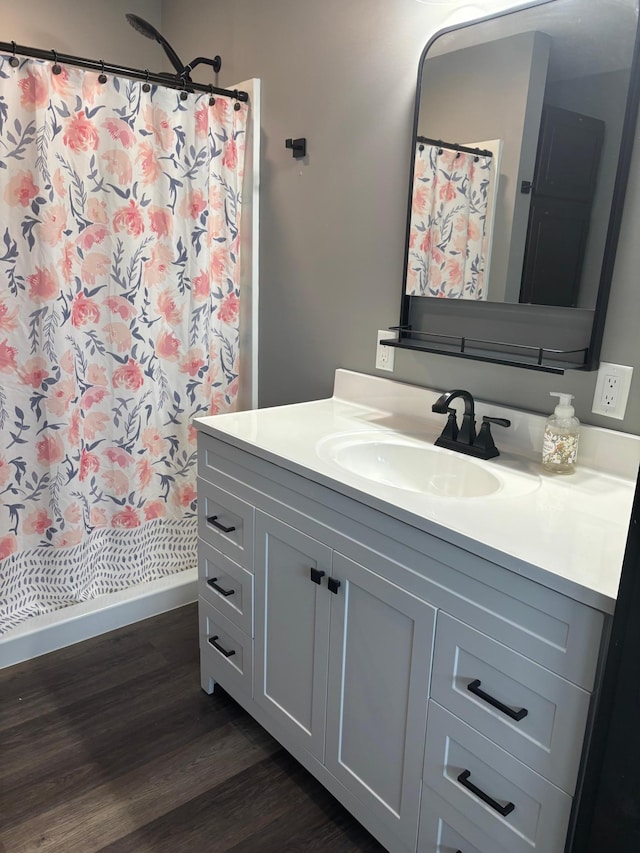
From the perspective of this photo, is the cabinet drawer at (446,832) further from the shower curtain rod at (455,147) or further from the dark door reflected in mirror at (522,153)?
the shower curtain rod at (455,147)

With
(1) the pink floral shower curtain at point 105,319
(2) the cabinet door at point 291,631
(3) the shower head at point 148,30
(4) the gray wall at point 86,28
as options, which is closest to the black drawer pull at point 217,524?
(2) the cabinet door at point 291,631

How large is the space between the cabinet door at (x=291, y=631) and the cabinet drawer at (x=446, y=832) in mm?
325

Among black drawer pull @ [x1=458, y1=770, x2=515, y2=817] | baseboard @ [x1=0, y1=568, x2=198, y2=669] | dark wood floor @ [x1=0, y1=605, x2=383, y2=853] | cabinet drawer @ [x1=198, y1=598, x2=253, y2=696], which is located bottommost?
dark wood floor @ [x1=0, y1=605, x2=383, y2=853]

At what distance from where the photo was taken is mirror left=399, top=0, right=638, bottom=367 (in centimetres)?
138

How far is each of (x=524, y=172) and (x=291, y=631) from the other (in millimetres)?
1249

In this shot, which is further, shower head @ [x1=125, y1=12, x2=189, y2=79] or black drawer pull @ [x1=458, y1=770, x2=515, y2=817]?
shower head @ [x1=125, y1=12, x2=189, y2=79]

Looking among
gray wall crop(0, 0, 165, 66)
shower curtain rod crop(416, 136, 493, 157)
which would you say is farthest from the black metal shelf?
gray wall crop(0, 0, 165, 66)

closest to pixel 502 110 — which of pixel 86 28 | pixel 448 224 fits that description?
pixel 448 224

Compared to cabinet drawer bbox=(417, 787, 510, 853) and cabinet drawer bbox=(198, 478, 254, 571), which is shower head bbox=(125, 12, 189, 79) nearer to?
cabinet drawer bbox=(198, 478, 254, 571)

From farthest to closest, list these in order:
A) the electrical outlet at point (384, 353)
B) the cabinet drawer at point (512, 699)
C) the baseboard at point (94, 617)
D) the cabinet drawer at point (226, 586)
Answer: the baseboard at point (94, 617) → the electrical outlet at point (384, 353) → the cabinet drawer at point (226, 586) → the cabinet drawer at point (512, 699)

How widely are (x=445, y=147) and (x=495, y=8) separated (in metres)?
0.32

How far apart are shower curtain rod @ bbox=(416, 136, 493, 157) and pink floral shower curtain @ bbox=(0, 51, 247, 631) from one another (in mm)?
820

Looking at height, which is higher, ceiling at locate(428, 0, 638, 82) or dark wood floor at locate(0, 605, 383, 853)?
ceiling at locate(428, 0, 638, 82)

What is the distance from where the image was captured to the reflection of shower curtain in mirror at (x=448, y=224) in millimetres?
1665
